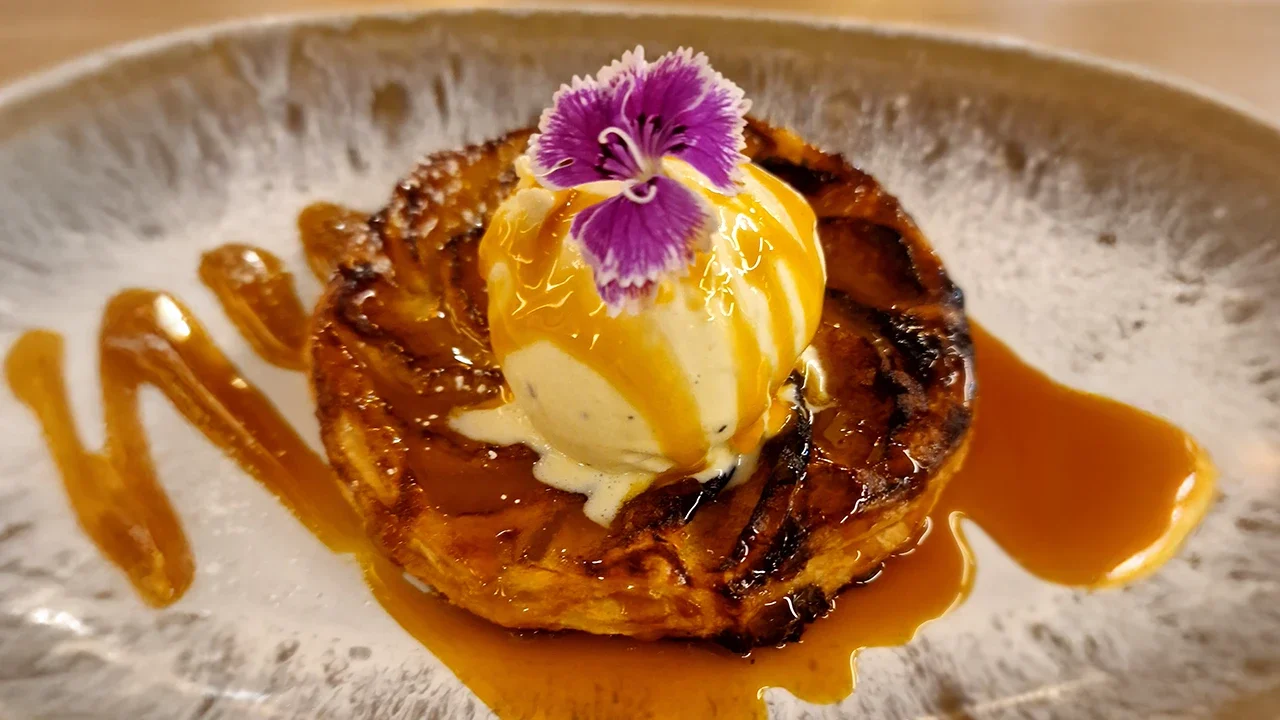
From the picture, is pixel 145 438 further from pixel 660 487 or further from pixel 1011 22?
pixel 1011 22

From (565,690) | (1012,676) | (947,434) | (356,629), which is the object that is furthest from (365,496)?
(1012,676)

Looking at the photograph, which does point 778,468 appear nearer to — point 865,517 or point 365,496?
point 865,517

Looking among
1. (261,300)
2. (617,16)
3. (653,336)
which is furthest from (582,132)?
(617,16)

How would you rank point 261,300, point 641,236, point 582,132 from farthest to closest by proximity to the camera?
1. point 261,300
2. point 582,132
3. point 641,236

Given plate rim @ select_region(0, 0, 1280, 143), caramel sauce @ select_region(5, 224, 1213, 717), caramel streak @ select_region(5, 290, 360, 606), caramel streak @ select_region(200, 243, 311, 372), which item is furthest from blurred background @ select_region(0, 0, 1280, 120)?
caramel sauce @ select_region(5, 224, 1213, 717)

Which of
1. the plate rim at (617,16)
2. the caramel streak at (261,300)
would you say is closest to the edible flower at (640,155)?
the caramel streak at (261,300)

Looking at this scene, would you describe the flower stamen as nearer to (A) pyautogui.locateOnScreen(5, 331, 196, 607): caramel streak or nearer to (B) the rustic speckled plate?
(B) the rustic speckled plate
